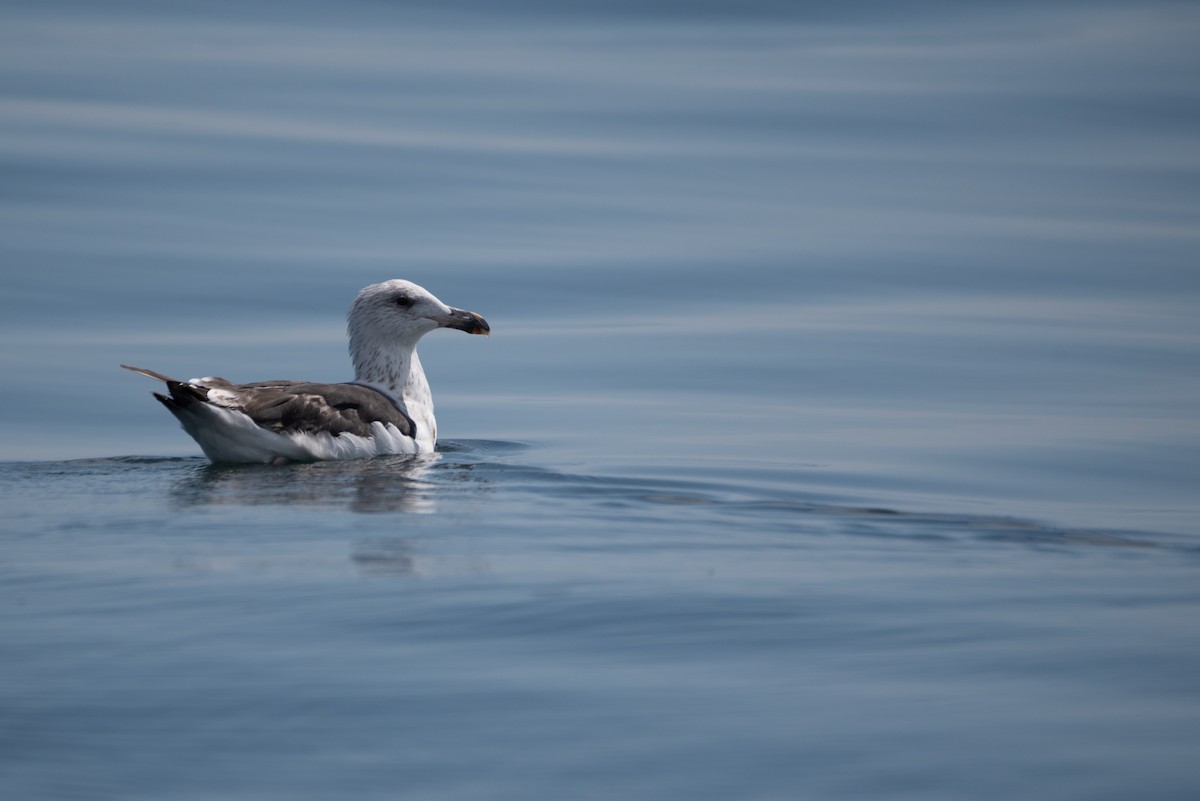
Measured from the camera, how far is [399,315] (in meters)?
14.5

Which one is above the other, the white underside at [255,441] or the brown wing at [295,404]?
the brown wing at [295,404]

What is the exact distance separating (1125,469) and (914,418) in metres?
2.12

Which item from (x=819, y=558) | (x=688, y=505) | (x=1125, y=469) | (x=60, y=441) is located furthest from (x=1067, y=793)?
(x=60, y=441)

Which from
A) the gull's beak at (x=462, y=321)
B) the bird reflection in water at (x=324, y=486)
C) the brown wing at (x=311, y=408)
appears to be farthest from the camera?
the gull's beak at (x=462, y=321)

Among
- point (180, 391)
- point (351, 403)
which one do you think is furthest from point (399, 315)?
point (180, 391)

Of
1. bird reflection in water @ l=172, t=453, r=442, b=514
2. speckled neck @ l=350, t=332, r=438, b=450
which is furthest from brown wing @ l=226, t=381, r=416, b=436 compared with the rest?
speckled neck @ l=350, t=332, r=438, b=450

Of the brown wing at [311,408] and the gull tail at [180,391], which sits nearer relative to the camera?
the gull tail at [180,391]

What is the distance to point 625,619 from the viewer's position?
822 cm

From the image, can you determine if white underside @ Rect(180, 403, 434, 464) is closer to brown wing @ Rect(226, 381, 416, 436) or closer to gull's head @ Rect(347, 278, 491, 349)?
brown wing @ Rect(226, 381, 416, 436)

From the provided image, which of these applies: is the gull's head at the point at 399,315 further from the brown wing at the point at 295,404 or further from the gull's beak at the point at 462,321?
the brown wing at the point at 295,404

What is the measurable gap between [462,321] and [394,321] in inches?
22.5

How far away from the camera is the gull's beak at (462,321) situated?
1445 cm

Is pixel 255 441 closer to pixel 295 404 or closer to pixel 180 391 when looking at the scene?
pixel 295 404

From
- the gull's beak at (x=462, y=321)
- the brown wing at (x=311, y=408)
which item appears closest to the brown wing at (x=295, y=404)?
the brown wing at (x=311, y=408)
